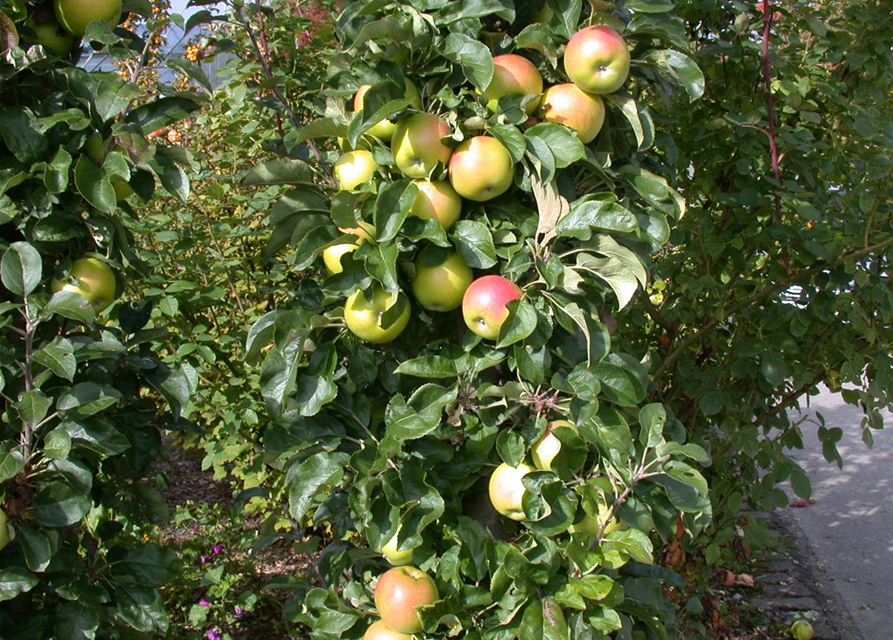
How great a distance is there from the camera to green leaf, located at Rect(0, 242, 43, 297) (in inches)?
45.5

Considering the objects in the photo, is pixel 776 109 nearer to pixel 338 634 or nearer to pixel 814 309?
pixel 814 309

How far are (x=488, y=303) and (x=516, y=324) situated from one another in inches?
2.0

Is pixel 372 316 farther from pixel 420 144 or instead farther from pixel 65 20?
pixel 65 20

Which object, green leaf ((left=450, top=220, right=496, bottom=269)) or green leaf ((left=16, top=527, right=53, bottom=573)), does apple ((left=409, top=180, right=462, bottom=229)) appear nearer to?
green leaf ((left=450, top=220, right=496, bottom=269))

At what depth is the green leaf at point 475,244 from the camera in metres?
1.15

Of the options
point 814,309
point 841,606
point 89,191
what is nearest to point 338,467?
point 89,191

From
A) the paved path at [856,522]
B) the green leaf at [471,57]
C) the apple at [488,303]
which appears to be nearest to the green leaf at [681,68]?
the green leaf at [471,57]

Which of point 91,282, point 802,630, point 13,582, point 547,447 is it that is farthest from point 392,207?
point 802,630

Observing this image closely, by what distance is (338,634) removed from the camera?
130 cm

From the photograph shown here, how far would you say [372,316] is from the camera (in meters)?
1.17

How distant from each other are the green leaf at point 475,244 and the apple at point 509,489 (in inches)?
11.7

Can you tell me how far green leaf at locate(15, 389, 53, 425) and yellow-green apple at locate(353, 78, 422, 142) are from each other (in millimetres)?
597

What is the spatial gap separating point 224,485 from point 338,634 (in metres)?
3.03

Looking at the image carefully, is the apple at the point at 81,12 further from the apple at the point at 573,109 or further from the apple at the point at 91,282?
the apple at the point at 573,109
